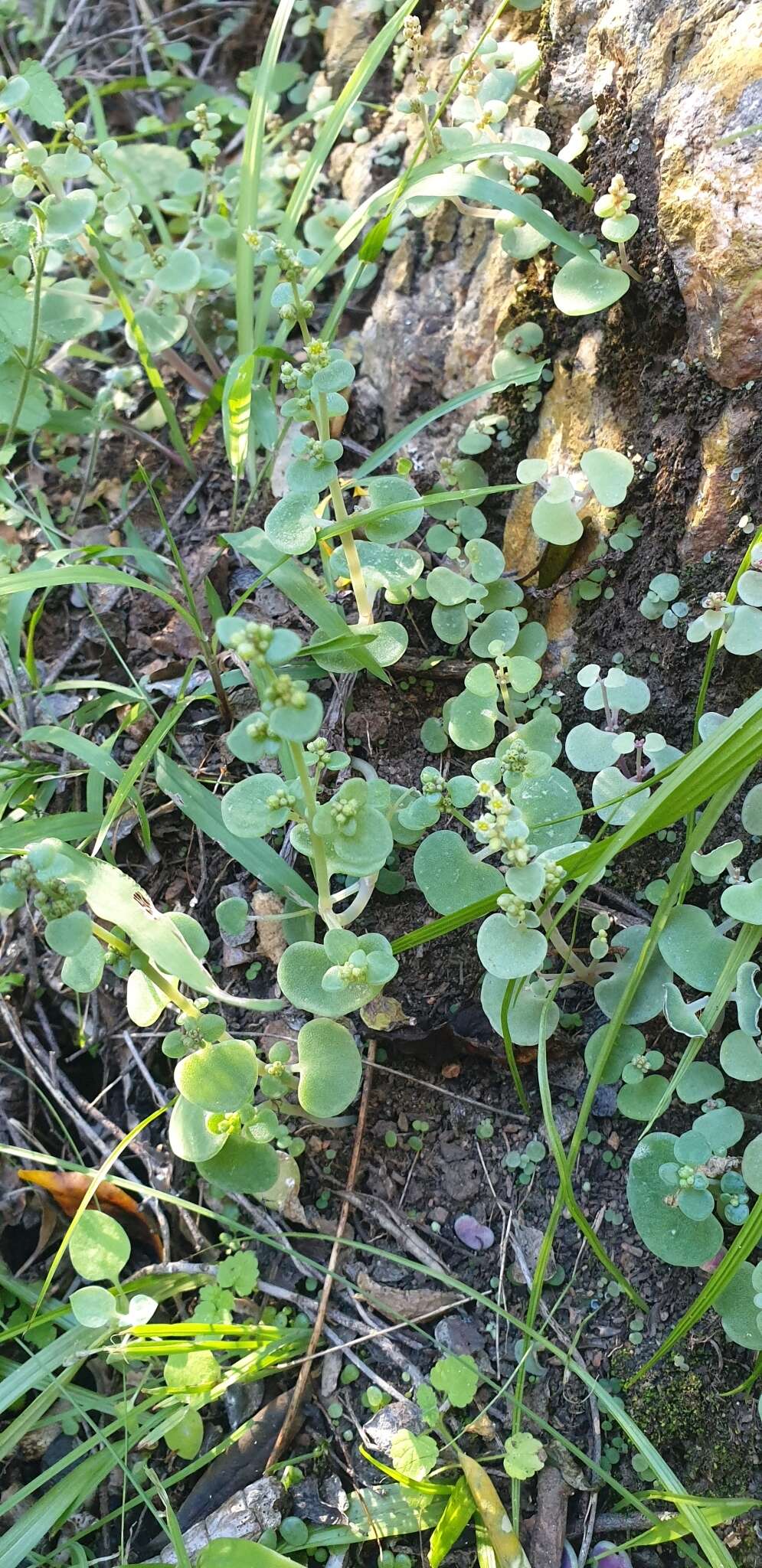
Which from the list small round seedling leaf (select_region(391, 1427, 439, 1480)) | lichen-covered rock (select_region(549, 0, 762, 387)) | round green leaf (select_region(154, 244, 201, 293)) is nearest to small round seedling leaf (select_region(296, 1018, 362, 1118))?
small round seedling leaf (select_region(391, 1427, 439, 1480))

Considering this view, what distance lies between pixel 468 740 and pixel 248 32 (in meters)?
2.63

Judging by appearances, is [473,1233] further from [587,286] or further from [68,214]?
[68,214]

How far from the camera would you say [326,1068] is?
1567 millimetres

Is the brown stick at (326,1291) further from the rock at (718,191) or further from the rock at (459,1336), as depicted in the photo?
the rock at (718,191)

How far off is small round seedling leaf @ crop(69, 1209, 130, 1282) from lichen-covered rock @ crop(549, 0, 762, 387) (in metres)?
1.71

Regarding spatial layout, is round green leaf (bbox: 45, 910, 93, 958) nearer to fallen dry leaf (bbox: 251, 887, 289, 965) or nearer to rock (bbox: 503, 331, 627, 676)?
fallen dry leaf (bbox: 251, 887, 289, 965)

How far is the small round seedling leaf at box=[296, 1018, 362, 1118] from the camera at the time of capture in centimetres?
156

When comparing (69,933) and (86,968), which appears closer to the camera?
(69,933)

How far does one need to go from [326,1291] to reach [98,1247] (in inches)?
14.7

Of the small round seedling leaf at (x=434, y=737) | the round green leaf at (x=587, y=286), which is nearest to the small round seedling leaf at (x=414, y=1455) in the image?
the small round seedling leaf at (x=434, y=737)

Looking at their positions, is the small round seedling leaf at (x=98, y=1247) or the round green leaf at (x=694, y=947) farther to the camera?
the small round seedling leaf at (x=98, y=1247)

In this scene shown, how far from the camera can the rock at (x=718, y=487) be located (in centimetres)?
168

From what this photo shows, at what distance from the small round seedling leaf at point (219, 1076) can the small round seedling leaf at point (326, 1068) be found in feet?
0.27

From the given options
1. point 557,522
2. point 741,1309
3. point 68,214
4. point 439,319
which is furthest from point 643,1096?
point 68,214
